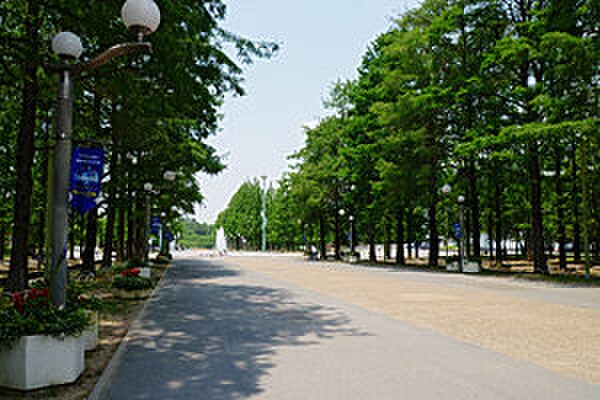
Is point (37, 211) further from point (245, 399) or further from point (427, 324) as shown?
point (245, 399)

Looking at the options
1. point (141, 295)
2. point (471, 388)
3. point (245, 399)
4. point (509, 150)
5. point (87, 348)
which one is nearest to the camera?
point (245, 399)

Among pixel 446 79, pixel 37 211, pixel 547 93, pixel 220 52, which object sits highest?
pixel 446 79

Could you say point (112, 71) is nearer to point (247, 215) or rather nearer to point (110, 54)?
point (110, 54)

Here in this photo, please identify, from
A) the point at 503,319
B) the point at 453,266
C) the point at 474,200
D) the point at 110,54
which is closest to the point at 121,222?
the point at 453,266

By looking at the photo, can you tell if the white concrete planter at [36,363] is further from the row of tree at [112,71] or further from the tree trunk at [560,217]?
the tree trunk at [560,217]

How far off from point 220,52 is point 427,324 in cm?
762

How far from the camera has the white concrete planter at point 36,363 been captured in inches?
212

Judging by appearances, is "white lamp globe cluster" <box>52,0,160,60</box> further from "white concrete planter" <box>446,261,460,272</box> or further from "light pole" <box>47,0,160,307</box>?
"white concrete planter" <box>446,261,460,272</box>

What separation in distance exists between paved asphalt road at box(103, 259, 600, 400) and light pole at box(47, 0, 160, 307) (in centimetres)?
155

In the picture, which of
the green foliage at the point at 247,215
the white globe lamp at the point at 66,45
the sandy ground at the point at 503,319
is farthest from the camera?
the green foliage at the point at 247,215

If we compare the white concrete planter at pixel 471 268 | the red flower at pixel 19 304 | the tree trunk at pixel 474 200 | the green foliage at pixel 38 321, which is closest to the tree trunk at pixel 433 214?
the tree trunk at pixel 474 200

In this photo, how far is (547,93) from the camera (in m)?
23.0

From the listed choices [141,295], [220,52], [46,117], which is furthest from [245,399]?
[46,117]

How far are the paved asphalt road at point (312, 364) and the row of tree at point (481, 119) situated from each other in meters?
15.7
